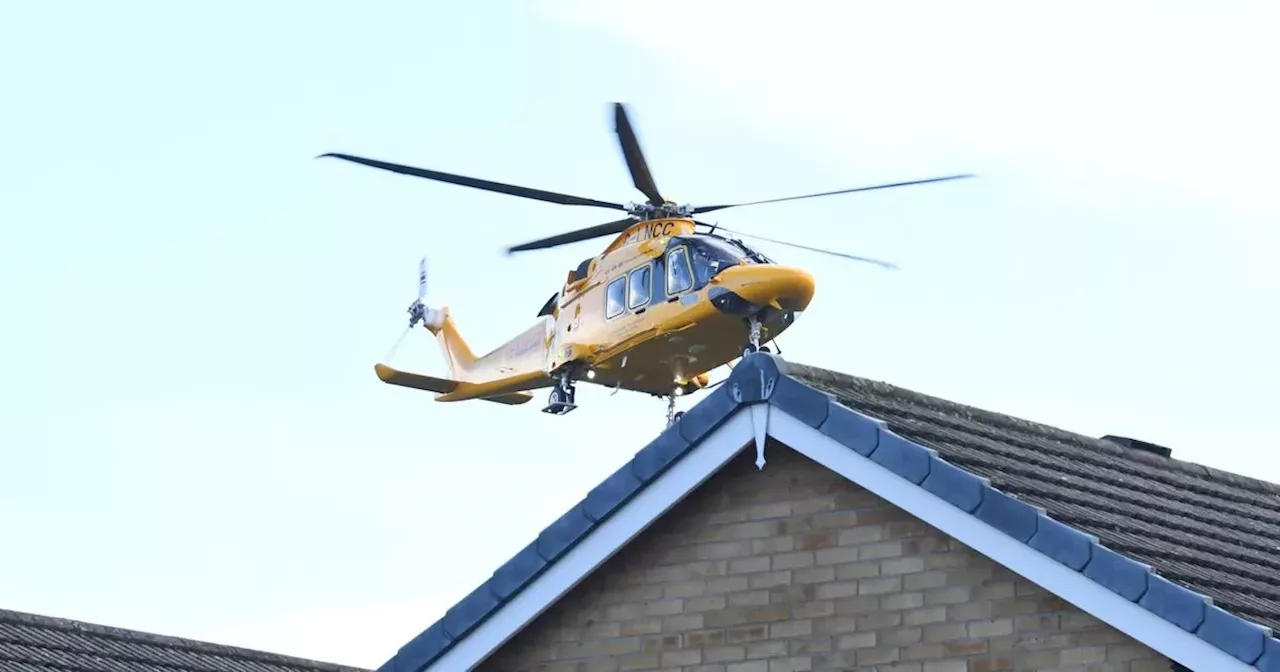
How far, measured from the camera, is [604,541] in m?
9.48

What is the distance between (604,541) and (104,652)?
5.85 meters

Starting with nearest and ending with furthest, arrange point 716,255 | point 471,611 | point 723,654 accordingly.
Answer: point 723,654 → point 471,611 → point 716,255

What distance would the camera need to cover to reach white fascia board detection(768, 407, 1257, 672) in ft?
26.5

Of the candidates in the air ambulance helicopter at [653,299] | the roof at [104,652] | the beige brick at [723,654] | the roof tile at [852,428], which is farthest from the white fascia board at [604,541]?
the air ambulance helicopter at [653,299]

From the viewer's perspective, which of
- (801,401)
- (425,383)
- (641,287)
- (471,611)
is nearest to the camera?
(801,401)

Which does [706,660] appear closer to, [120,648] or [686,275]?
[120,648]

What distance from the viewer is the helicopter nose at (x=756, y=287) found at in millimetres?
30547

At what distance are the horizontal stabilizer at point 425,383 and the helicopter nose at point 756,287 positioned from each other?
12.3m

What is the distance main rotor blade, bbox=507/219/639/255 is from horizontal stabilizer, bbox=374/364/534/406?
8581 mm

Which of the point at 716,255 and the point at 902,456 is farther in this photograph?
the point at 716,255

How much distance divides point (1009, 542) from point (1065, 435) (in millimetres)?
2489

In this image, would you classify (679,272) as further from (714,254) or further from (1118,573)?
(1118,573)

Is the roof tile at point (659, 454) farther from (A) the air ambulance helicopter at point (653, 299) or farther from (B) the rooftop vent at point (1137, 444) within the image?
(A) the air ambulance helicopter at point (653, 299)

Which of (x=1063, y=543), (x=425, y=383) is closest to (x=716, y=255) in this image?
(x=425, y=383)
